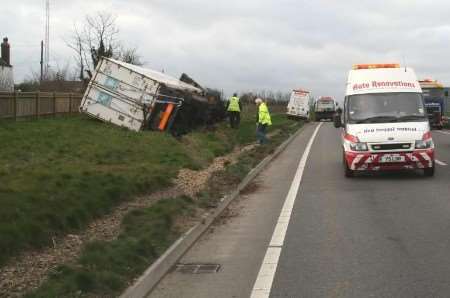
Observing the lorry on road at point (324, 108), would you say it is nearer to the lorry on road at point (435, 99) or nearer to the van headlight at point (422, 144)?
the lorry on road at point (435, 99)

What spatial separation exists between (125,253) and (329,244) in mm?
2520

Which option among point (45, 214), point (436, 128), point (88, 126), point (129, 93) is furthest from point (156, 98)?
point (436, 128)

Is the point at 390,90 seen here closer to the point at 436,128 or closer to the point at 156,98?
the point at 156,98

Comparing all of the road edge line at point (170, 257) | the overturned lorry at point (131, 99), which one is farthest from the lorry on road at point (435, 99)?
the road edge line at point (170, 257)

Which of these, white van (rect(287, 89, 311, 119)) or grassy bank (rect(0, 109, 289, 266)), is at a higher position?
white van (rect(287, 89, 311, 119))

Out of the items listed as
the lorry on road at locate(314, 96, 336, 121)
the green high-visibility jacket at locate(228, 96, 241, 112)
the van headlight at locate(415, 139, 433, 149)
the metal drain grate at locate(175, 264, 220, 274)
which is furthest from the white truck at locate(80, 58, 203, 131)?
the lorry on road at locate(314, 96, 336, 121)

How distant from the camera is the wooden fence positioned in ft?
75.9

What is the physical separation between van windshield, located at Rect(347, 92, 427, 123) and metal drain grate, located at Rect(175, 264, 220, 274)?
8.68 m

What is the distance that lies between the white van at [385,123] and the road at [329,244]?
0.66 m

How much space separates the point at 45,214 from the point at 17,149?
26.3 feet

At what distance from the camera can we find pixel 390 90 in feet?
50.9

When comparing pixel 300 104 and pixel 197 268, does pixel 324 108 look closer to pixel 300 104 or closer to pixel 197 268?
pixel 300 104

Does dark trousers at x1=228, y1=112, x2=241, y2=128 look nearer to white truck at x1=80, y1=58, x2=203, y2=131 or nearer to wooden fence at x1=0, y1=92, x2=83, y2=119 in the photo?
wooden fence at x1=0, y1=92, x2=83, y2=119

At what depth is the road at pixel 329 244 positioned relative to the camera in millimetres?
6230
